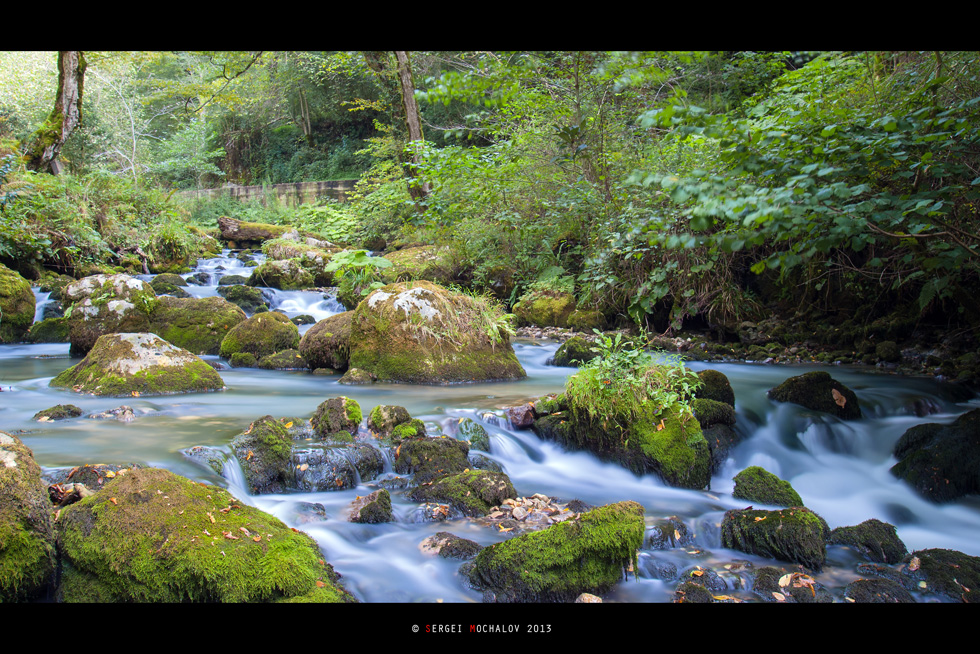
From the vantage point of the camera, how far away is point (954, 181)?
5012 millimetres

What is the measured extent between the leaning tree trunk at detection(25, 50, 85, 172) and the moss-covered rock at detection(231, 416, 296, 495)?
12.9 metres

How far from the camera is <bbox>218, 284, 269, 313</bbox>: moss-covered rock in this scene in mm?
12258

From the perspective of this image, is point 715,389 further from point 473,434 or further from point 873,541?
point 473,434

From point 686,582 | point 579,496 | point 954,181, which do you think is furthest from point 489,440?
point 954,181

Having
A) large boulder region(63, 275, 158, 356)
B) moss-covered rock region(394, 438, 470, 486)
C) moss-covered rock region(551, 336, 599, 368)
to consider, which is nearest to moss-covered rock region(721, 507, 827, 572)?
moss-covered rock region(394, 438, 470, 486)

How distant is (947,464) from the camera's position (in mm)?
4836

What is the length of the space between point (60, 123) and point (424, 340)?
461 inches

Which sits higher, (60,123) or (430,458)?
(60,123)

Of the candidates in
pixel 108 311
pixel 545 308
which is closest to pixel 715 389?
pixel 545 308

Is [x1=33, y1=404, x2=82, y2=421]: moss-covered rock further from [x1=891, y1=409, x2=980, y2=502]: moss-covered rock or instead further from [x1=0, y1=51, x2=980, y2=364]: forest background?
[x1=891, y1=409, x2=980, y2=502]: moss-covered rock

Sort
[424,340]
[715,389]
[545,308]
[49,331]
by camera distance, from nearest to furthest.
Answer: [715,389] < [424,340] < [49,331] < [545,308]

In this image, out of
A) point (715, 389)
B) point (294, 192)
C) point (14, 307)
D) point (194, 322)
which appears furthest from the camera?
point (294, 192)

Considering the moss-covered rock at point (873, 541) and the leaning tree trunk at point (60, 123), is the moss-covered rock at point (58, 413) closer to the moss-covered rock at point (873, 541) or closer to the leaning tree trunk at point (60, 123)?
the moss-covered rock at point (873, 541)

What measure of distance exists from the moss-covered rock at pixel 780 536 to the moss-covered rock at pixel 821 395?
2.83m
